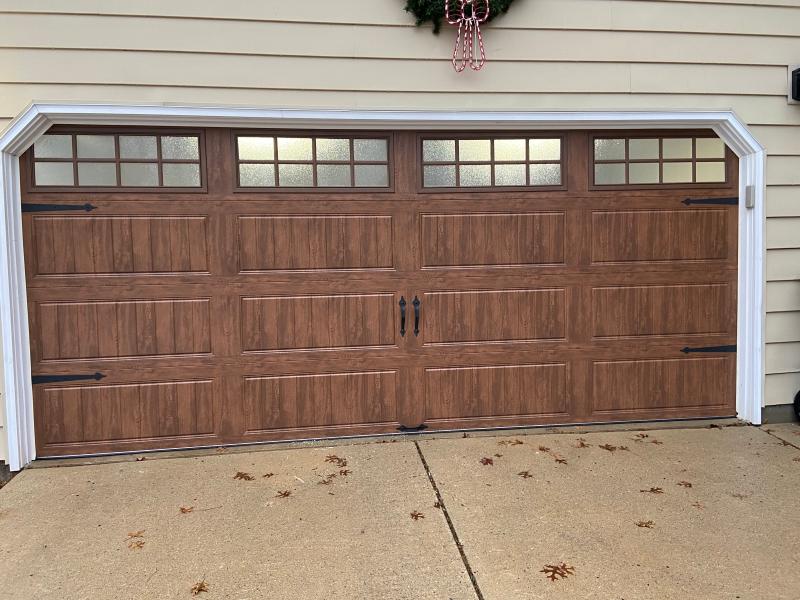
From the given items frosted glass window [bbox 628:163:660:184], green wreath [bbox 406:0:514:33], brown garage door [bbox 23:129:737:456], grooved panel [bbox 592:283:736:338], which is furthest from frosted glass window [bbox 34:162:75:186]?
frosted glass window [bbox 628:163:660:184]

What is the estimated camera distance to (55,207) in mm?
3547

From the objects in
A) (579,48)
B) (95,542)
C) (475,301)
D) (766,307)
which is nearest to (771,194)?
(766,307)

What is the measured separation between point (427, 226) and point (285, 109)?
47.4 inches

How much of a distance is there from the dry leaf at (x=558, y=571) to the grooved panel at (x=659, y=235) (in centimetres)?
230

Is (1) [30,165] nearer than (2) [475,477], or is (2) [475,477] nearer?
(2) [475,477]

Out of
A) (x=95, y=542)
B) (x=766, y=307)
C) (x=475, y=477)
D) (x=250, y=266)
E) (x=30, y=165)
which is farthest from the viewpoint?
(x=766, y=307)

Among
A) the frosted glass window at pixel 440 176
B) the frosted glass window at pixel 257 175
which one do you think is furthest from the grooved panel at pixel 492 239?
the frosted glass window at pixel 257 175

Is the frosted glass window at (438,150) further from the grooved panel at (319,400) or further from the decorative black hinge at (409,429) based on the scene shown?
the decorative black hinge at (409,429)

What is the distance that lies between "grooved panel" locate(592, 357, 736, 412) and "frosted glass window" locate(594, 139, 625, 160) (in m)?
1.49

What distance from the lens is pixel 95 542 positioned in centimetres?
262

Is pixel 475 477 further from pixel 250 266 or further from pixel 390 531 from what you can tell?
pixel 250 266

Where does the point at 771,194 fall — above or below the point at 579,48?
below

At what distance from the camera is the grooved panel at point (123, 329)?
3.60 meters

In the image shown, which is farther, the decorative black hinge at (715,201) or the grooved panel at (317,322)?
the decorative black hinge at (715,201)
